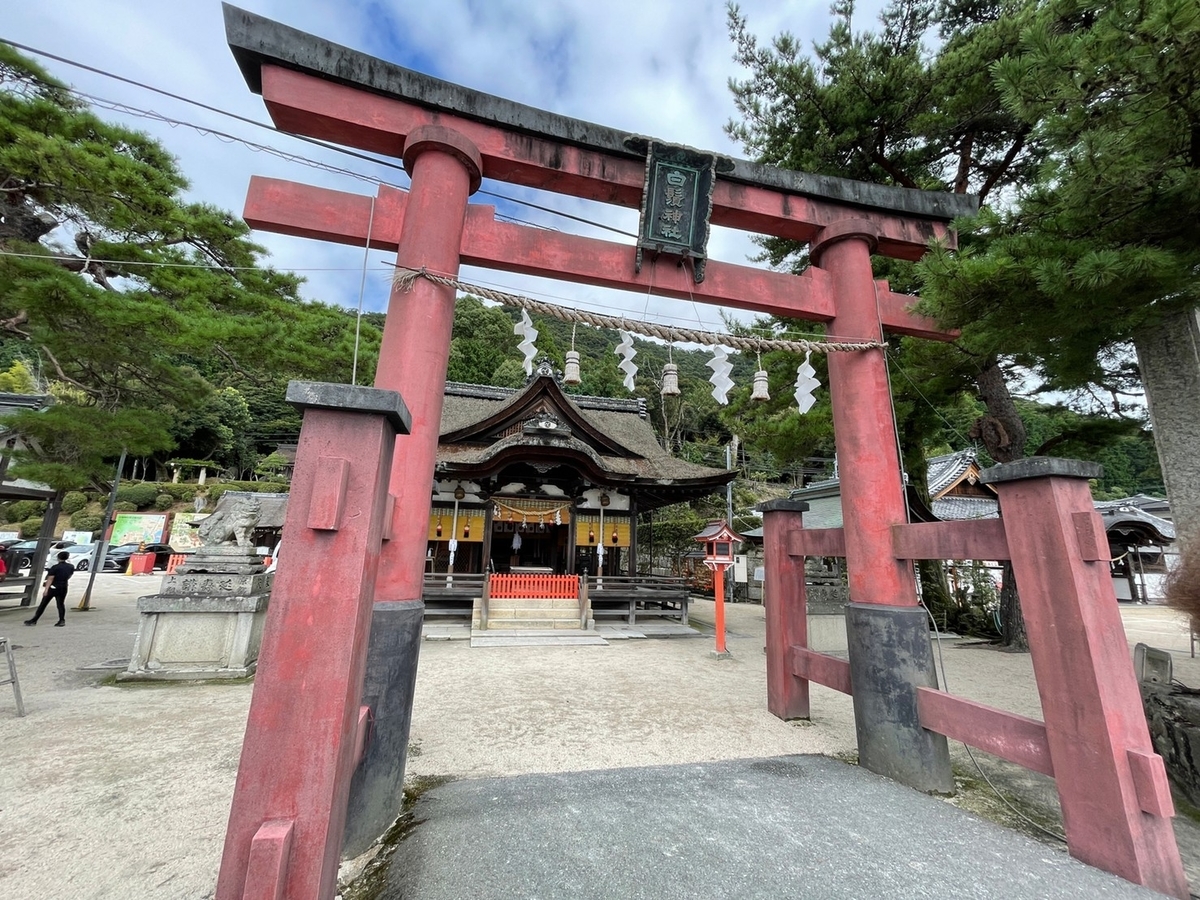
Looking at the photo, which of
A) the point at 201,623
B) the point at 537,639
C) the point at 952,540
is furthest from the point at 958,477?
the point at 201,623

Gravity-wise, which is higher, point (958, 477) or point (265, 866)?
point (958, 477)

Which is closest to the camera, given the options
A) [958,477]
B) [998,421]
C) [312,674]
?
[312,674]

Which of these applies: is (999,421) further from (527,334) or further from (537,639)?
(537,639)

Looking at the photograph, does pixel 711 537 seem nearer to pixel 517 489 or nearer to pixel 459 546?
pixel 517 489

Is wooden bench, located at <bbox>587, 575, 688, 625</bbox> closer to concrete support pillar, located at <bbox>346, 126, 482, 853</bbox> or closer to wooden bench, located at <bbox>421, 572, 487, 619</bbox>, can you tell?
wooden bench, located at <bbox>421, 572, 487, 619</bbox>

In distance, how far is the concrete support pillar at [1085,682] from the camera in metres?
2.26

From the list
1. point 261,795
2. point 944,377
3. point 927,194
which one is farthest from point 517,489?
point 261,795

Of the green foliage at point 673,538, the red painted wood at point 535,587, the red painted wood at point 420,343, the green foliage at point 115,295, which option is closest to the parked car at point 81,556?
the green foliage at point 115,295

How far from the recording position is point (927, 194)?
4719 mm

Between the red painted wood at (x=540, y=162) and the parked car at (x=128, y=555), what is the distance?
26735 mm

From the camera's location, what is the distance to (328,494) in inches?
75.5

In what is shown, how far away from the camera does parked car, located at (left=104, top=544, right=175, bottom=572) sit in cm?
2248

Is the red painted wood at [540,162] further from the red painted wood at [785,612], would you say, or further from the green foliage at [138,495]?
the green foliage at [138,495]

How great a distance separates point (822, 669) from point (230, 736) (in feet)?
16.5
